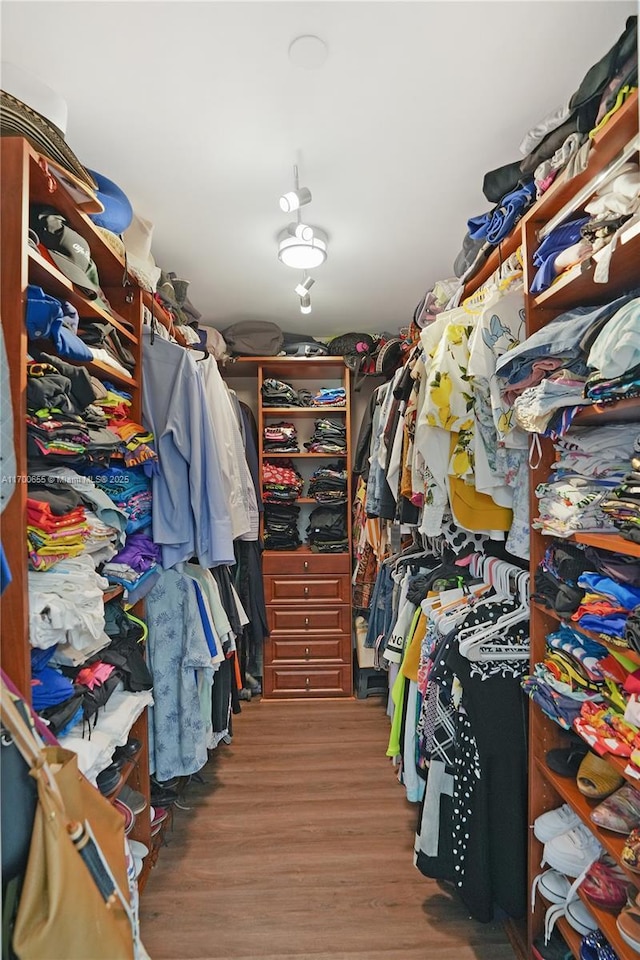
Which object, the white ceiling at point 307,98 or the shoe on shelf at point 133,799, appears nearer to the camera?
the white ceiling at point 307,98

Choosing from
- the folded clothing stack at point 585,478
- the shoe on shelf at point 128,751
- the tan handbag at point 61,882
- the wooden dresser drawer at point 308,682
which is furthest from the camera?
the wooden dresser drawer at point 308,682

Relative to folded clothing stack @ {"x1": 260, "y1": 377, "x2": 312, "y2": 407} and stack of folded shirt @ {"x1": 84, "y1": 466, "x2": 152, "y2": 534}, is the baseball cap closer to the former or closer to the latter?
stack of folded shirt @ {"x1": 84, "y1": 466, "x2": 152, "y2": 534}

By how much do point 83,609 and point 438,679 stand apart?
3.39 feet

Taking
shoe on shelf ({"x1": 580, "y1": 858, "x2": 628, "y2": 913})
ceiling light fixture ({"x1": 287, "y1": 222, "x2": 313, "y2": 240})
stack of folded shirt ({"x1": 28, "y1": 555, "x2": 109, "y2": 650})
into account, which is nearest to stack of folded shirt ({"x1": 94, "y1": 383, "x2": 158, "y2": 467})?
stack of folded shirt ({"x1": 28, "y1": 555, "x2": 109, "y2": 650})

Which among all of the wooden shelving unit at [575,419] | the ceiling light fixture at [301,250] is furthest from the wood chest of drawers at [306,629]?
the wooden shelving unit at [575,419]

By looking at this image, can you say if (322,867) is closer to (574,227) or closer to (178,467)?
(178,467)

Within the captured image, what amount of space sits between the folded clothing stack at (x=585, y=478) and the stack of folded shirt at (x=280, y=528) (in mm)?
2315

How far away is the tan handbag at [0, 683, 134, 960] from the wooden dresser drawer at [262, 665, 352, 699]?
2586mm

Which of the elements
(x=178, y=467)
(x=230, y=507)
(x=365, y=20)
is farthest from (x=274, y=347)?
(x=365, y=20)

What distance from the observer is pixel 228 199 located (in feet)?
5.99

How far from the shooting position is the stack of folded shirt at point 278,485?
3490 mm

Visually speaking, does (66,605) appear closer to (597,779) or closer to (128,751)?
(128,751)

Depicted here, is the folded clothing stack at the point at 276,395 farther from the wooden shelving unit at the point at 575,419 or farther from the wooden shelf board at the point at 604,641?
the wooden shelf board at the point at 604,641

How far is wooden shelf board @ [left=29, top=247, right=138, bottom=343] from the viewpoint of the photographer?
44.0 inches
